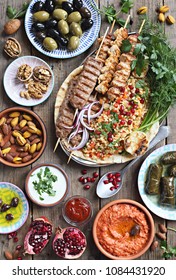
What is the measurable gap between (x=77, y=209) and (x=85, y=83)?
1.05 m

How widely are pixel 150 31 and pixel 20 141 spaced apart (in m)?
1.45

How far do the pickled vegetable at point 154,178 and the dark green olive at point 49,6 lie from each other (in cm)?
157

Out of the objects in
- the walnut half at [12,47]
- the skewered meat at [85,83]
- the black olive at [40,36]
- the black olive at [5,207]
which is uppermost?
the black olive at [40,36]

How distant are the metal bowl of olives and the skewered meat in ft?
0.63

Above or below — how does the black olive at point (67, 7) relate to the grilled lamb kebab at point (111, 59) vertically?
above

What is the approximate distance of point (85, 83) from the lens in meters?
3.52

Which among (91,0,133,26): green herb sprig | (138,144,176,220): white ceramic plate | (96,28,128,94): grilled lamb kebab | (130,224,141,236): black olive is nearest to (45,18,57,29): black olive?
(91,0,133,26): green herb sprig

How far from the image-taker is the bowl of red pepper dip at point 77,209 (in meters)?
3.58

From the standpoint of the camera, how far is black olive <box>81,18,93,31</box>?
3.61 meters

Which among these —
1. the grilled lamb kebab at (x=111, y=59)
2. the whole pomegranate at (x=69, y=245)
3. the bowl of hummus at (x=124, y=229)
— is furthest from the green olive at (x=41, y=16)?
the whole pomegranate at (x=69, y=245)

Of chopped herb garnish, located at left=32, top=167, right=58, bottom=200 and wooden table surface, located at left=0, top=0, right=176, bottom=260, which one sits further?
wooden table surface, located at left=0, top=0, right=176, bottom=260

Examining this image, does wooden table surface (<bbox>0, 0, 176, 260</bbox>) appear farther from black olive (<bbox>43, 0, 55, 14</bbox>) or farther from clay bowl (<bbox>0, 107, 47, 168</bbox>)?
black olive (<bbox>43, 0, 55, 14</bbox>)

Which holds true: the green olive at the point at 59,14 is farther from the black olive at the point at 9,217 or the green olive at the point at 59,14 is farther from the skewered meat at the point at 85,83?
the black olive at the point at 9,217
